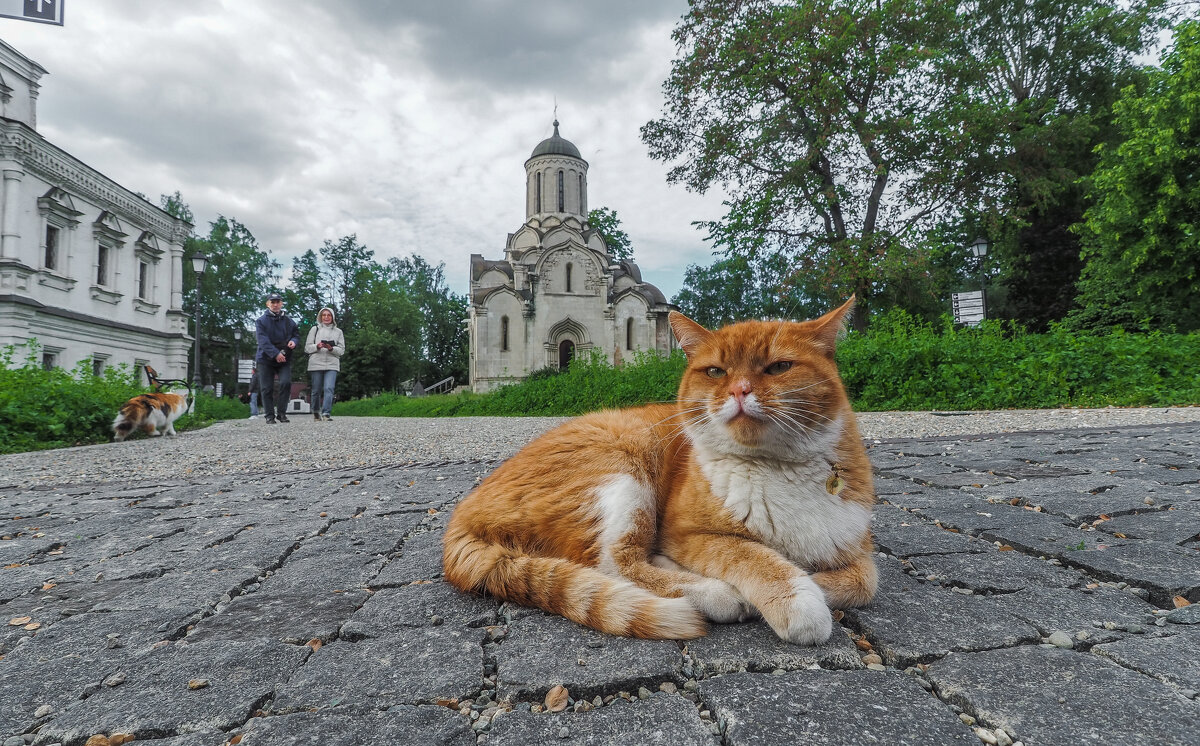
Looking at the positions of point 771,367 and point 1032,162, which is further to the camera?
point 1032,162

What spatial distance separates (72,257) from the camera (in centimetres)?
2228

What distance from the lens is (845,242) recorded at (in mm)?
18094

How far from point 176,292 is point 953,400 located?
1304 inches

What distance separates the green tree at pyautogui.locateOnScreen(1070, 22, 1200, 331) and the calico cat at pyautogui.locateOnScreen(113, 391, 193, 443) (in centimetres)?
2414

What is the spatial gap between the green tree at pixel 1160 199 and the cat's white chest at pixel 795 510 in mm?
20715

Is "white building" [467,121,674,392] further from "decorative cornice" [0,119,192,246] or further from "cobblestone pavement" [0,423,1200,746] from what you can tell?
"cobblestone pavement" [0,423,1200,746]

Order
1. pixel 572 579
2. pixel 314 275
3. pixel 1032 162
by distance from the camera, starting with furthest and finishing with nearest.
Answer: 1. pixel 314 275
2. pixel 1032 162
3. pixel 572 579

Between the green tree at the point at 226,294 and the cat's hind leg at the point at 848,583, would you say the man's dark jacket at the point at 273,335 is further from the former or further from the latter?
the green tree at the point at 226,294

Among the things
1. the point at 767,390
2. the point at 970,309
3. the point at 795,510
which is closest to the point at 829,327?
the point at 767,390

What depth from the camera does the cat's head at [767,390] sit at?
1.85 metres

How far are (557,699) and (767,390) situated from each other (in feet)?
3.63

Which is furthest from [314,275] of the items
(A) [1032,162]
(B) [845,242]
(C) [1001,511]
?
(C) [1001,511]

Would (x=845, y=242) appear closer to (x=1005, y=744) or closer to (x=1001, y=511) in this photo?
(x=1001, y=511)

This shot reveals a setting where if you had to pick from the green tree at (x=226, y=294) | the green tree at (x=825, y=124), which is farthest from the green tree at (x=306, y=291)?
the green tree at (x=825, y=124)
